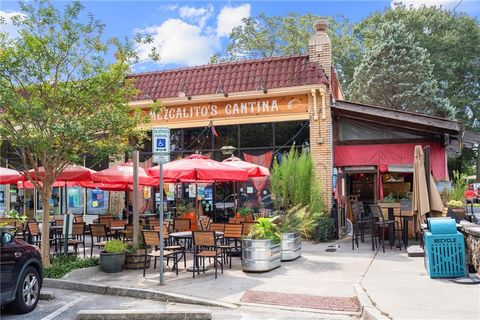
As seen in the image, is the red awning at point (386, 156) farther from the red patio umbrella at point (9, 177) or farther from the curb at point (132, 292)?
the red patio umbrella at point (9, 177)

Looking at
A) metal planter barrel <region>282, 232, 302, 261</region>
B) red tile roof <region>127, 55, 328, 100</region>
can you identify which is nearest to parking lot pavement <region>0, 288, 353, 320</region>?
metal planter barrel <region>282, 232, 302, 261</region>

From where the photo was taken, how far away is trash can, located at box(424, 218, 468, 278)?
25.5ft

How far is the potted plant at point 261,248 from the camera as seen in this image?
9133 mm

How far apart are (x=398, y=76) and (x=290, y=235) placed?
2309 centimetres

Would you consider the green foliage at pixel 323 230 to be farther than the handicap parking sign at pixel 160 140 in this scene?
Yes

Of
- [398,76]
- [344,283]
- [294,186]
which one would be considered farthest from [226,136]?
[398,76]

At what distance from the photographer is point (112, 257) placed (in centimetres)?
944

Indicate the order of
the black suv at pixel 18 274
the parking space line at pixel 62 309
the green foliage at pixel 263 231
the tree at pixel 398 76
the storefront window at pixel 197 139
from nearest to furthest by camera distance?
the black suv at pixel 18 274, the parking space line at pixel 62 309, the green foliage at pixel 263 231, the storefront window at pixel 197 139, the tree at pixel 398 76

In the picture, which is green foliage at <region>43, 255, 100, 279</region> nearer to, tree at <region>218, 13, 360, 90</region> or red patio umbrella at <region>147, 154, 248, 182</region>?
red patio umbrella at <region>147, 154, 248, 182</region>

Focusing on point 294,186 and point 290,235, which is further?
point 294,186

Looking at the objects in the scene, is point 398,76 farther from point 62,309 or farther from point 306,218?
point 62,309

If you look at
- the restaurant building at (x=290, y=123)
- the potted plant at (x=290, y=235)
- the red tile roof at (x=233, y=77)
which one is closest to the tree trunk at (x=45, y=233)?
the potted plant at (x=290, y=235)

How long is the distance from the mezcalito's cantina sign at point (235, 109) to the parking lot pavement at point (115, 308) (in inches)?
315

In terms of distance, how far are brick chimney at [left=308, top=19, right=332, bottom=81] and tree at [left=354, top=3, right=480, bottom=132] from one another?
1946 cm
